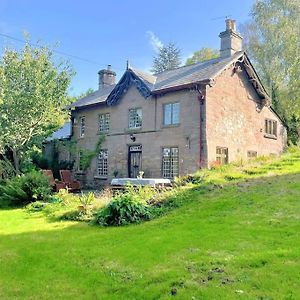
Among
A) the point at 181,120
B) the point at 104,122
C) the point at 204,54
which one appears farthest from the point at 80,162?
the point at 204,54

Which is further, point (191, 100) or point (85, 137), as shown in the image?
point (85, 137)

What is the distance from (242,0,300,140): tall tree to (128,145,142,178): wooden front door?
53.6 ft

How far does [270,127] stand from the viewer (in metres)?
26.7

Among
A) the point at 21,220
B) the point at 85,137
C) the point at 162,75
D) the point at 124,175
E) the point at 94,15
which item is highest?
the point at 94,15

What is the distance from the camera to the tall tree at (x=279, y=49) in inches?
1262

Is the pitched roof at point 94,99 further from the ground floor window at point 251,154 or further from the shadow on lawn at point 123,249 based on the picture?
the shadow on lawn at point 123,249

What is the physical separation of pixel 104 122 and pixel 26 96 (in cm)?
606

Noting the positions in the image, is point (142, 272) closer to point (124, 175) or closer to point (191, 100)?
point (191, 100)

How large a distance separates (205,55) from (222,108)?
23.4m

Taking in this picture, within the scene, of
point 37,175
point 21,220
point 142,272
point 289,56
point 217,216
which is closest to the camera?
point 142,272

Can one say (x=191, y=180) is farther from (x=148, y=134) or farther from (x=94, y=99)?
(x=94, y=99)

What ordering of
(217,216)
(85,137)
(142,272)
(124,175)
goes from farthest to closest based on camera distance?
(85,137) → (124,175) → (217,216) → (142,272)

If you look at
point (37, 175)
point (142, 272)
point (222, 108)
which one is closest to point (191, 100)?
point (222, 108)

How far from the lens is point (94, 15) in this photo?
20250 mm
